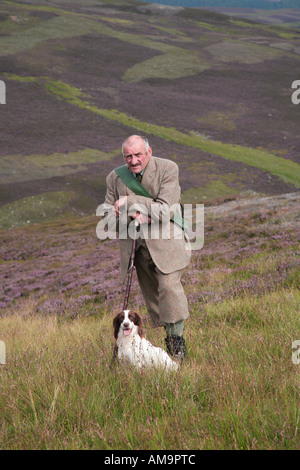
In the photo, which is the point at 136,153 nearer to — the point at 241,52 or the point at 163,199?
the point at 163,199

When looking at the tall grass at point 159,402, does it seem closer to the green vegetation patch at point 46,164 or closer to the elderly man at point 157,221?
the elderly man at point 157,221

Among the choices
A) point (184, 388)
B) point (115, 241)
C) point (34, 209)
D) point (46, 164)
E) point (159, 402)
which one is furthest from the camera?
point (46, 164)

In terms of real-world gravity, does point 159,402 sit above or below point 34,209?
above

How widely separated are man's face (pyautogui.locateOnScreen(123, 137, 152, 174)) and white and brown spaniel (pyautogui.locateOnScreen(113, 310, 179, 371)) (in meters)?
1.56

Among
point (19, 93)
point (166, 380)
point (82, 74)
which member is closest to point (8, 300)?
point (166, 380)

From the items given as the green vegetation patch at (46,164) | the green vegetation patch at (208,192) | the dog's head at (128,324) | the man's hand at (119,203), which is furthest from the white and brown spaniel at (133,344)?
the green vegetation patch at (46,164)

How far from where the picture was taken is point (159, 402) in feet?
10.3

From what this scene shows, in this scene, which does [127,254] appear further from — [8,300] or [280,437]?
[8,300]

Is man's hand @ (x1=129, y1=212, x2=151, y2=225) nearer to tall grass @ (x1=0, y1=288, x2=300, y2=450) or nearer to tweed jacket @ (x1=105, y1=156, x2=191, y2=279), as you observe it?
tweed jacket @ (x1=105, y1=156, x2=191, y2=279)

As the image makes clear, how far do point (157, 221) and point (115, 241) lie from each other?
18645mm

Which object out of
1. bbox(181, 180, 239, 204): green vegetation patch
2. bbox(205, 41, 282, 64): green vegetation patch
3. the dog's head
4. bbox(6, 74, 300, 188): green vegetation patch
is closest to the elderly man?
the dog's head

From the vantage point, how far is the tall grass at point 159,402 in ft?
8.79

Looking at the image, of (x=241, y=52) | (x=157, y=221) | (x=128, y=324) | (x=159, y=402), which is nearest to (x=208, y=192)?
(x=157, y=221)

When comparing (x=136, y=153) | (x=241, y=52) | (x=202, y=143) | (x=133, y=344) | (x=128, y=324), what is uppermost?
(x=241, y=52)
